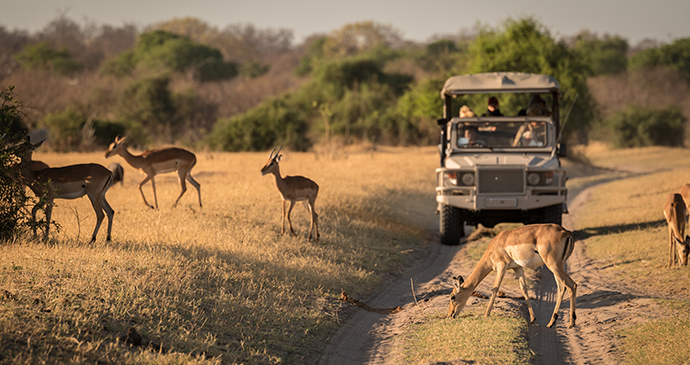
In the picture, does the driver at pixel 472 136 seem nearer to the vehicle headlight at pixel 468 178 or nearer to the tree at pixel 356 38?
the vehicle headlight at pixel 468 178

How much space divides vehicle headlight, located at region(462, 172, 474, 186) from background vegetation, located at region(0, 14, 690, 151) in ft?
36.4

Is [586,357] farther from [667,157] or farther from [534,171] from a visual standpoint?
[667,157]

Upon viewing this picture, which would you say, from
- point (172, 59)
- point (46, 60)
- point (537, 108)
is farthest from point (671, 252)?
point (46, 60)

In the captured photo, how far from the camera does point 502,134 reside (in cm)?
1080

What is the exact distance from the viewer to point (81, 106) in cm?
3275

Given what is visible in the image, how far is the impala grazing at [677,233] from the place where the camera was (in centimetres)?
765

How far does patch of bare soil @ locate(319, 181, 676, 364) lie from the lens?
5.26 m

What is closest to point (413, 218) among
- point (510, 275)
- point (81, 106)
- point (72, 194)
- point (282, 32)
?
point (510, 275)

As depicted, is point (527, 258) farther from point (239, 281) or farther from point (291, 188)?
point (291, 188)

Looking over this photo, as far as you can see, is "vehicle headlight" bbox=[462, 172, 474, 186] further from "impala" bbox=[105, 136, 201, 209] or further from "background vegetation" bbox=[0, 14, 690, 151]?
"background vegetation" bbox=[0, 14, 690, 151]

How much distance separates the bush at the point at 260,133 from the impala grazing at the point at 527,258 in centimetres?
2199

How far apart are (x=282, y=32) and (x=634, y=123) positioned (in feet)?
208

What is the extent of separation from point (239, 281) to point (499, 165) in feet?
16.1

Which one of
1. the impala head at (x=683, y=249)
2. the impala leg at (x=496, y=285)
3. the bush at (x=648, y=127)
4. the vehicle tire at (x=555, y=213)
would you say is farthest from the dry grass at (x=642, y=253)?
the bush at (x=648, y=127)
